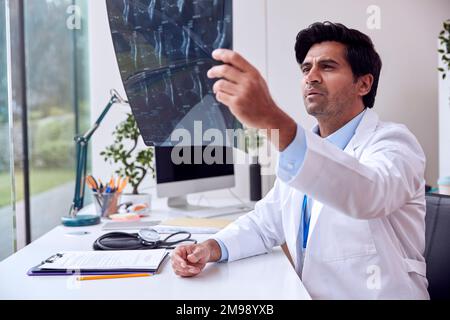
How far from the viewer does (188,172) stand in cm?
175

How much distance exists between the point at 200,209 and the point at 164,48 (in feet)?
2.95

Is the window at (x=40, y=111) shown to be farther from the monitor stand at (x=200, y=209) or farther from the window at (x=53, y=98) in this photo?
the monitor stand at (x=200, y=209)

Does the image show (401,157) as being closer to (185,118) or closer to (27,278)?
(185,118)

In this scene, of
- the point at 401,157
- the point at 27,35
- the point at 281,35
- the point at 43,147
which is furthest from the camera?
the point at 43,147

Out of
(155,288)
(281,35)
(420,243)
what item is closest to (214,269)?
(155,288)

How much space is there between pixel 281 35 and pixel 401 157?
125 centimetres

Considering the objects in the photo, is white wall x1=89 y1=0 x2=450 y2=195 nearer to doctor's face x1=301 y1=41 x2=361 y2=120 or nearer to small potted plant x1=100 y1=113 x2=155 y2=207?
small potted plant x1=100 y1=113 x2=155 y2=207

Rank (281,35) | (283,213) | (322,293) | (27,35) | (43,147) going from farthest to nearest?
(43,147) < (281,35) < (27,35) < (283,213) < (322,293)

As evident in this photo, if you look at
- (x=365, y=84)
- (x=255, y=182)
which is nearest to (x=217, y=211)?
(x=255, y=182)

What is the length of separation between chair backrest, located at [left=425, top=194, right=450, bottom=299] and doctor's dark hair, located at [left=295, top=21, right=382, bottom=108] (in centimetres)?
31

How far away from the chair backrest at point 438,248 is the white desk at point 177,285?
36 centimetres

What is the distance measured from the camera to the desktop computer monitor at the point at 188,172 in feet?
5.47

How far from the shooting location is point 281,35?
76.5 inches

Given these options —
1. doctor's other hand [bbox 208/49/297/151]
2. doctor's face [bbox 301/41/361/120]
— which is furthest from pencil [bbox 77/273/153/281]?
doctor's face [bbox 301/41/361/120]
